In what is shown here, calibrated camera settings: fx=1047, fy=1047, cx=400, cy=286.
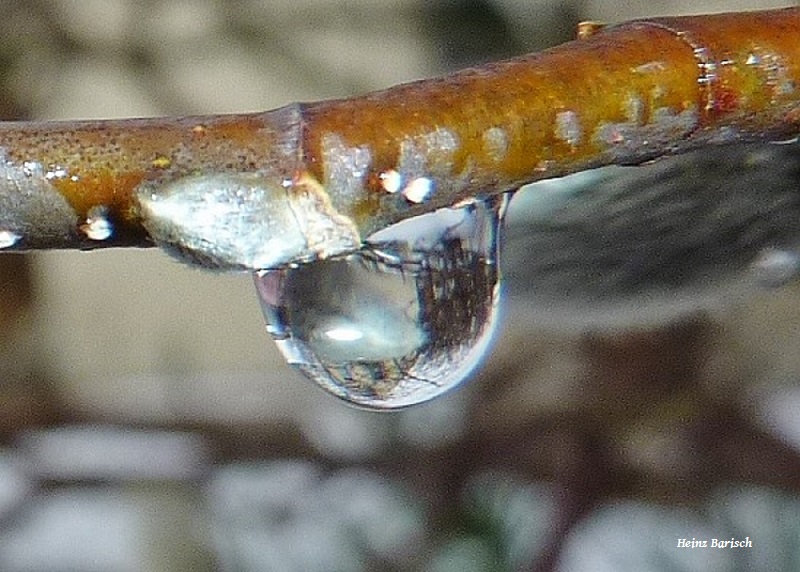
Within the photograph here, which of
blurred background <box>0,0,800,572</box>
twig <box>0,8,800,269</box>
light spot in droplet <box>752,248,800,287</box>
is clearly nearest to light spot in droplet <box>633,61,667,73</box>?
twig <box>0,8,800,269</box>

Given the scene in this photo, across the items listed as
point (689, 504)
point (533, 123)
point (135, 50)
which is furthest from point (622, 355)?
point (533, 123)

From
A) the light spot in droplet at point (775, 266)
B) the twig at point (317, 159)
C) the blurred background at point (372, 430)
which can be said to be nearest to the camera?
the twig at point (317, 159)

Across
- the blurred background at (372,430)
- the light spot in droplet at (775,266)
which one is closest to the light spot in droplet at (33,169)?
the light spot in droplet at (775,266)

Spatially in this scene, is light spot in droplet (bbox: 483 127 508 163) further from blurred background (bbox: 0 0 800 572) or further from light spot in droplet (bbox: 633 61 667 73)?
blurred background (bbox: 0 0 800 572)

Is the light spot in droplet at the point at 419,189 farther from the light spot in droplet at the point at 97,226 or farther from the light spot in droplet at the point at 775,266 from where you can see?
the light spot in droplet at the point at 775,266

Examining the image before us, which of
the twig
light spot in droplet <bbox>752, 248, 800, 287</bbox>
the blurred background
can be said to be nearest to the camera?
the twig

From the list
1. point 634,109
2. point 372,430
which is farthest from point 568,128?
point 372,430
